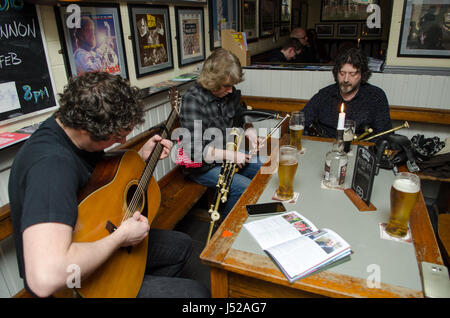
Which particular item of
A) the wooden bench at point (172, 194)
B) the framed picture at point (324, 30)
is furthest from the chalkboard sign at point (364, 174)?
the framed picture at point (324, 30)

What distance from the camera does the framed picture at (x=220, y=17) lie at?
3.15 meters

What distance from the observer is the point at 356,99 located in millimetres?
2312

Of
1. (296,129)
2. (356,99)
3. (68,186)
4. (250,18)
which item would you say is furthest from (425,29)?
(68,186)

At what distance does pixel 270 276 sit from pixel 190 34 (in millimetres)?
2437

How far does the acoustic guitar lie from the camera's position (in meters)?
1.10

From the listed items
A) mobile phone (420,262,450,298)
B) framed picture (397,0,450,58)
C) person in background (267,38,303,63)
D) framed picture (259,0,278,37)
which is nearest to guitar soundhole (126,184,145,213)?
mobile phone (420,262,450,298)

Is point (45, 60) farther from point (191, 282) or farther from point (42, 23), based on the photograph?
point (191, 282)

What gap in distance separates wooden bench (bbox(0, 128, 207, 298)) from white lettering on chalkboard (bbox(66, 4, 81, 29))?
765 millimetres

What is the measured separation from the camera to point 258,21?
171 inches

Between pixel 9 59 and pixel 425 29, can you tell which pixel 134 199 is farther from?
pixel 425 29

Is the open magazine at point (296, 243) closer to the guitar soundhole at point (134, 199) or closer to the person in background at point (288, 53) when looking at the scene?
the guitar soundhole at point (134, 199)

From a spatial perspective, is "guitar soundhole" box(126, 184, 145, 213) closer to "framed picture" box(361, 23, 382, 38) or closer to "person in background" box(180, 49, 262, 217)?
"person in background" box(180, 49, 262, 217)

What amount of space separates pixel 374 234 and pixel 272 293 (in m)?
0.43
